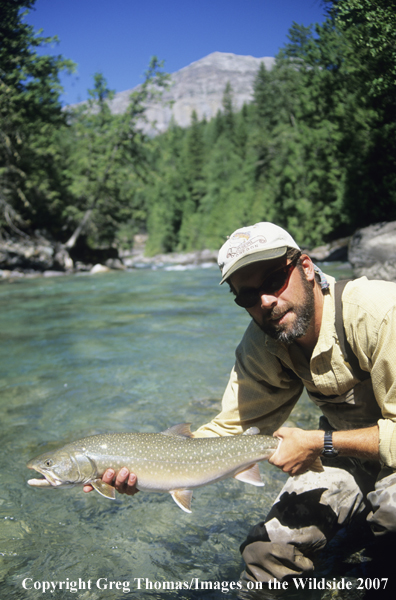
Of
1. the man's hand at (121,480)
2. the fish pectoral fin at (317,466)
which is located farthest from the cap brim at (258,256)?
the man's hand at (121,480)

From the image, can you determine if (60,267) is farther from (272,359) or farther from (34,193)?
(272,359)

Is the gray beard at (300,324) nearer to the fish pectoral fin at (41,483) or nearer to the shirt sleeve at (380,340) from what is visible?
the shirt sleeve at (380,340)

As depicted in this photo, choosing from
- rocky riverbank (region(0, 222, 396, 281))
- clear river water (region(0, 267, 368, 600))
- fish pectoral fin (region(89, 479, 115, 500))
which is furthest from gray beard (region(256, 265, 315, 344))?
rocky riverbank (region(0, 222, 396, 281))

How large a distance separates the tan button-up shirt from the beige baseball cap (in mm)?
400

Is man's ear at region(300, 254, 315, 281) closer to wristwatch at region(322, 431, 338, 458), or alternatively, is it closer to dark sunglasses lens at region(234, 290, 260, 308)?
dark sunglasses lens at region(234, 290, 260, 308)

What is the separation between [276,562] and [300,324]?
132 centimetres

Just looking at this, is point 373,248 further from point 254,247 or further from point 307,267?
point 254,247

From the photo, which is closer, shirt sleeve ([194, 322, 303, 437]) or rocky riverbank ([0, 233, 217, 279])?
shirt sleeve ([194, 322, 303, 437])

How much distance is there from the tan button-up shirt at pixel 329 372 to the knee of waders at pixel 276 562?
27.2 inches

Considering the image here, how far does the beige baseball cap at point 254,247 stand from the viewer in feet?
8.34

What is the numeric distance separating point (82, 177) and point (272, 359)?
114 ft

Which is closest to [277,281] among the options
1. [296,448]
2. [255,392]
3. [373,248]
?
[255,392]

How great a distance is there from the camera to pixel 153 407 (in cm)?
593

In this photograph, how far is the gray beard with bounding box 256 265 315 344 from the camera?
8.43ft
